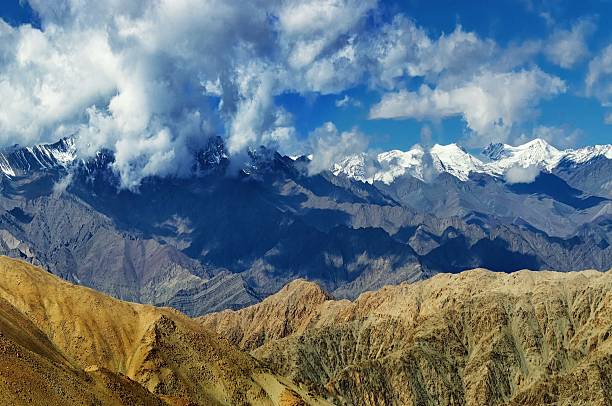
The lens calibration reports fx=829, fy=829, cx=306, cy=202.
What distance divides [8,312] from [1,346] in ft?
118

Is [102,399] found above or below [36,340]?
below

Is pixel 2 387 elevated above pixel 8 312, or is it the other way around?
pixel 8 312

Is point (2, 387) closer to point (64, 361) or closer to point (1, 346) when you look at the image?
point (1, 346)

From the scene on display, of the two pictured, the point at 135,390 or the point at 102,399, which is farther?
the point at 135,390

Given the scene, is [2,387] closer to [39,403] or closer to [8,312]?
[39,403]

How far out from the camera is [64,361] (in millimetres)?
187500

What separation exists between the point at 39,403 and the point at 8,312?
49139 mm

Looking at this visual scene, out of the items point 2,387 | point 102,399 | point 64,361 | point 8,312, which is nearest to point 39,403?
point 2,387

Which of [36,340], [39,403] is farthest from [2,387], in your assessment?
[36,340]

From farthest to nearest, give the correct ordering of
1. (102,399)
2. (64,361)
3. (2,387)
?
(64,361) < (102,399) < (2,387)

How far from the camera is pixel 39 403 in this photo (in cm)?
15475

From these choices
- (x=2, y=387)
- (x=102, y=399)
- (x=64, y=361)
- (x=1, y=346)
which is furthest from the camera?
(x=64, y=361)

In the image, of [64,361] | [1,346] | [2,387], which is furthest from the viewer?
[64,361]

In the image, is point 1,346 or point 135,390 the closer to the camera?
point 1,346
